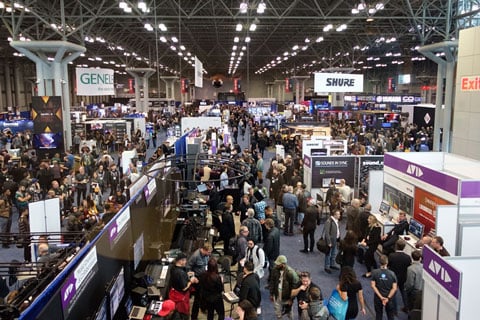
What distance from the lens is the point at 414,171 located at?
28.7ft

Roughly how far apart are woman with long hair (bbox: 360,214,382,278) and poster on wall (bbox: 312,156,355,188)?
14.1 ft

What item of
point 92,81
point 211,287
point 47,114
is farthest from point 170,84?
point 211,287

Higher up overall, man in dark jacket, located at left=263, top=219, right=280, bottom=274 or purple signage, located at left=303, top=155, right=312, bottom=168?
purple signage, located at left=303, top=155, right=312, bottom=168

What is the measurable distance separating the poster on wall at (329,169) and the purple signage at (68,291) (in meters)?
8.68

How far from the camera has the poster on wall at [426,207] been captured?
7.92 meters

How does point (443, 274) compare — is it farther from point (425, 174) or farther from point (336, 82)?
point (336, 82)

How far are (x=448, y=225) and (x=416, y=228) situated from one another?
1.26 m

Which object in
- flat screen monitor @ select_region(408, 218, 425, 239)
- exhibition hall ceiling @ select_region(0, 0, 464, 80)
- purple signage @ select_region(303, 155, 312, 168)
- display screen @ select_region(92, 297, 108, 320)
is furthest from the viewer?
exhibition hall ceiling @ select_region(0, 0, 464, 80)

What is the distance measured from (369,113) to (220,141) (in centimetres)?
1632

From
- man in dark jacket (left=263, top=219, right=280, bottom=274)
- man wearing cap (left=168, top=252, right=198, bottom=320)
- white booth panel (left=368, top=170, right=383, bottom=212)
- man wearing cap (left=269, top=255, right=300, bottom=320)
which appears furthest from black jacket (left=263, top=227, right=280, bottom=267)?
white booth panel (left=368, top=170, right=383, bottom=212)

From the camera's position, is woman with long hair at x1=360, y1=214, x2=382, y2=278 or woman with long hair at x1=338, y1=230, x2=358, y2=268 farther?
woman with long hair at x1=360, y1=214, x2=382, y2=278

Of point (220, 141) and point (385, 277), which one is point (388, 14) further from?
point (385, 277)

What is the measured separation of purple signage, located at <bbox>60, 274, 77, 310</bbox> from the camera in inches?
169

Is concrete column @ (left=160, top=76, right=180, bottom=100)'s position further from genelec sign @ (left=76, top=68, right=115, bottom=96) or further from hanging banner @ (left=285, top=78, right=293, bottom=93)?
genelec sign @ (left=76, top=68, right=115, bottom=96)
